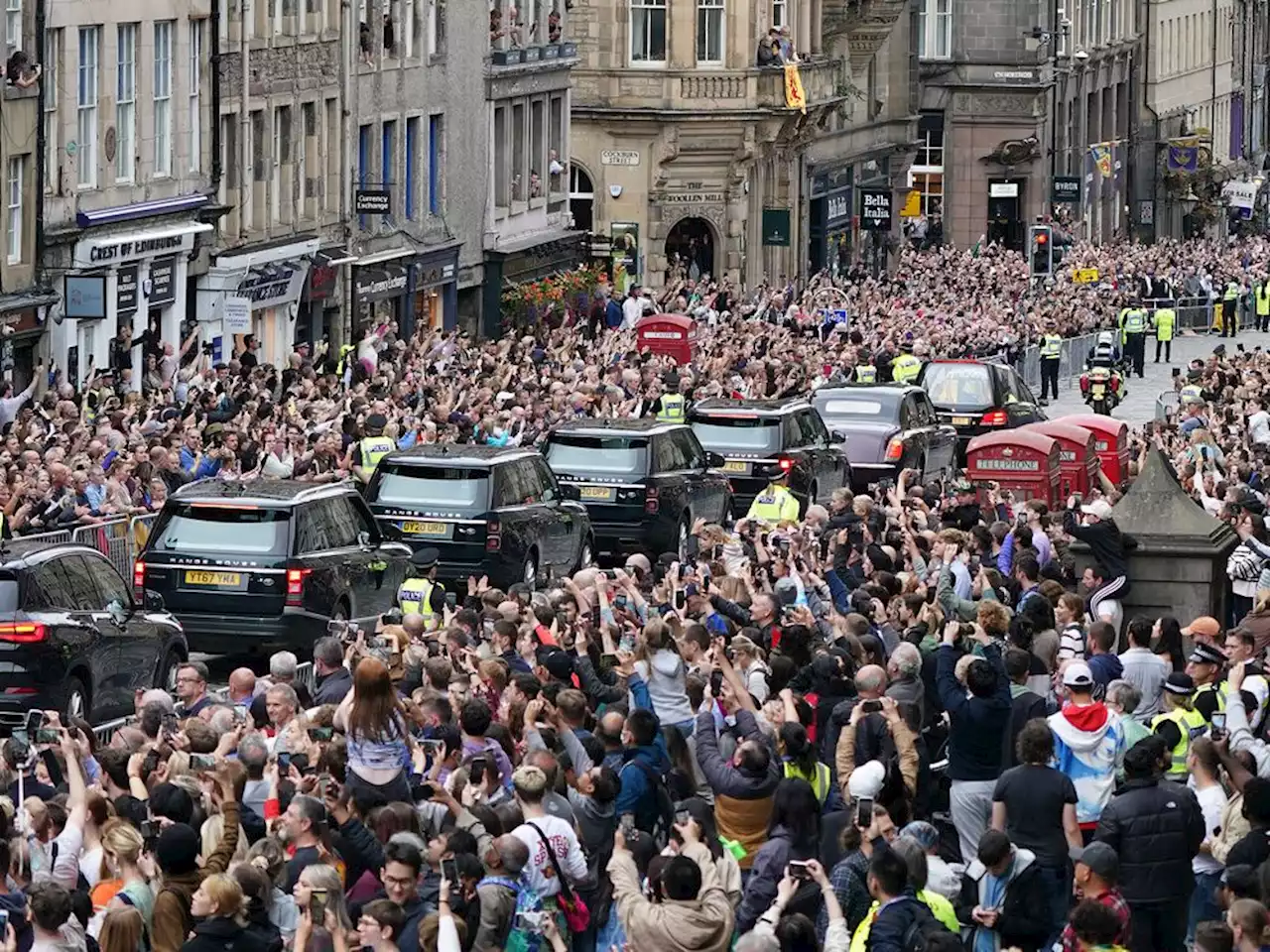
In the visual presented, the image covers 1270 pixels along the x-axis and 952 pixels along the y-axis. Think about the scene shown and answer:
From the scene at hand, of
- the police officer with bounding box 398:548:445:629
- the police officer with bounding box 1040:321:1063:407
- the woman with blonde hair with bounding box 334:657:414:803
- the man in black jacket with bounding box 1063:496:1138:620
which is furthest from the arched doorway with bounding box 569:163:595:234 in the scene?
the woman with blonde hair with bounding box 334:657:414:803

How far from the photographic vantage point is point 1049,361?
5912cm

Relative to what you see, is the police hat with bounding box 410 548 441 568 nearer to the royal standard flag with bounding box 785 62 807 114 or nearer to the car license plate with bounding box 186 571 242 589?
the car license plate with bounding box 186 571 242 589

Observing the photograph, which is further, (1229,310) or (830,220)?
(830,220)

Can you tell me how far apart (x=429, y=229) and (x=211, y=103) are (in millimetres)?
11143

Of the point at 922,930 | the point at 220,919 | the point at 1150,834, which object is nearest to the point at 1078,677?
the point at 1150,834

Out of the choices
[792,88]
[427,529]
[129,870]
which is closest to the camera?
[129,870]

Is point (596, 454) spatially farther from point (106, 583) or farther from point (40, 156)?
point (40, 156)

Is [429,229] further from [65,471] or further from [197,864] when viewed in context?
[197,864]

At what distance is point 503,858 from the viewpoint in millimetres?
13719

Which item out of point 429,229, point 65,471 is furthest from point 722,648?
point 429,229

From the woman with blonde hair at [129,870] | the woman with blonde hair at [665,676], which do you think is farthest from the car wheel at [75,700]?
the woman with blonde hair at [129,870]

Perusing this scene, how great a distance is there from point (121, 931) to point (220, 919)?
14.2 inches

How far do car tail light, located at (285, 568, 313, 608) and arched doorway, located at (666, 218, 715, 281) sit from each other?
47.7 metres

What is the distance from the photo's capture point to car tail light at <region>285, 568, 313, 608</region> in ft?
84.8
